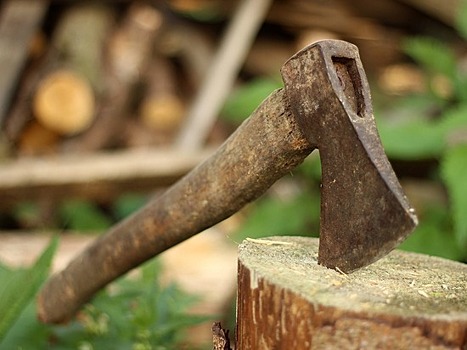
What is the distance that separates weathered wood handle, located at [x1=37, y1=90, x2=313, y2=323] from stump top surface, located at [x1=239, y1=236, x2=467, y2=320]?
130 mm

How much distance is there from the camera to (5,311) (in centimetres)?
206

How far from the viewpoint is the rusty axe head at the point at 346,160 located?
57.0 inches

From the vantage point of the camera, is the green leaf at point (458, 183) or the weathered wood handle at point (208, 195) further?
the green leaf at point (458, 183)

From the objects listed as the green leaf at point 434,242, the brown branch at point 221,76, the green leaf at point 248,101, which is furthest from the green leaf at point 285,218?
the brown branch at point 221,76

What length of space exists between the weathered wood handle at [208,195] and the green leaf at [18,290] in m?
0.09

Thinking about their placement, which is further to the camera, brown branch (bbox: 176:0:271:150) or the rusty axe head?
brown branch (bbox: 176:0:271:150)

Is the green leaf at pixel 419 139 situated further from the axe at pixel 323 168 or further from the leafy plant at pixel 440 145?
the axe at pixel 323 168

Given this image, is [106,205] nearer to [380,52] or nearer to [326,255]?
[380,52]

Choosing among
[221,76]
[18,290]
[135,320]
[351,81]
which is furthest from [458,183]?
[221,76]

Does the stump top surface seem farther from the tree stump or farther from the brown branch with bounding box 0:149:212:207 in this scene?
the brown branch with bounding box 0:149:212:207

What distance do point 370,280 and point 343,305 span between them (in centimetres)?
20

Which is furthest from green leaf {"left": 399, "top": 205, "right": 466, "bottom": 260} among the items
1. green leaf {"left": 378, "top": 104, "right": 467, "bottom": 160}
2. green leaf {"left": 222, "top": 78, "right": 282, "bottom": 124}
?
green leaf {"left": 222, "top": 78, "right": 282, "bottom": 124}

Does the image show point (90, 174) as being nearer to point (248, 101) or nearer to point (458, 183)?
point (248, 101)

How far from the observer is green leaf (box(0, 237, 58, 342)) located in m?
2.06
